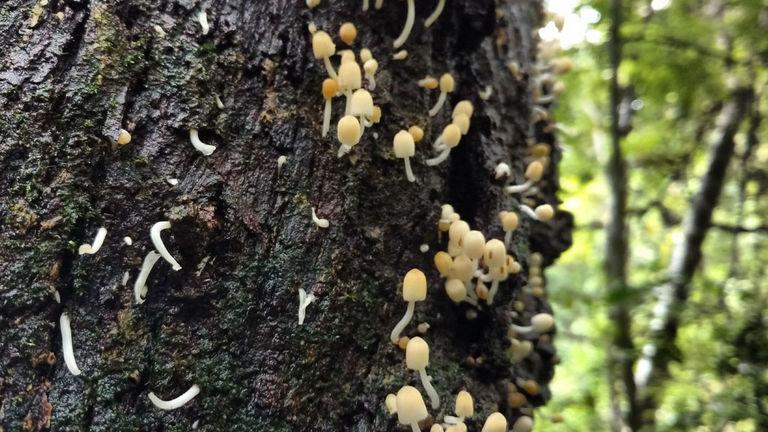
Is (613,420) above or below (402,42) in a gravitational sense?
below

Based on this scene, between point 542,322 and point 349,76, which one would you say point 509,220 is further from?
point 349,76

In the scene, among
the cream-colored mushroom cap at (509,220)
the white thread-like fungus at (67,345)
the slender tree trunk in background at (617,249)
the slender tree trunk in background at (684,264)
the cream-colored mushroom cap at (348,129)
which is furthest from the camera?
the slender tree trunk in background at (684,264)

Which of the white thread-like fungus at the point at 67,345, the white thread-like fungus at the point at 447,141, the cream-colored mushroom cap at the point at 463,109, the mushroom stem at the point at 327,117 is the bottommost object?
the white thread-like fungus at the point at 67,345

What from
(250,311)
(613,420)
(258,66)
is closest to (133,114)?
(258,66)

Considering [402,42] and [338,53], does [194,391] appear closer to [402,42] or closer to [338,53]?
[338,53]

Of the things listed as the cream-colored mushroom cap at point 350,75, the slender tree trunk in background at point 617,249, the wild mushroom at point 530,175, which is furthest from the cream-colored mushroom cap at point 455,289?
the slender tree trunk in background at point 617,249

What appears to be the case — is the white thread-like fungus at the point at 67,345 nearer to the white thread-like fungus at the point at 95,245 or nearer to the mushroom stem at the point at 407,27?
the white thread-like fungus at the point at 95,245
